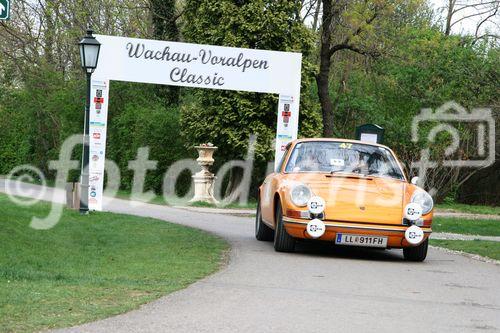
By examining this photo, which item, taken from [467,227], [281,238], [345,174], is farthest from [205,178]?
[281,238]

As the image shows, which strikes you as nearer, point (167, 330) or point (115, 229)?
point (167, 330)

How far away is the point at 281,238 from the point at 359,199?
1264 mm

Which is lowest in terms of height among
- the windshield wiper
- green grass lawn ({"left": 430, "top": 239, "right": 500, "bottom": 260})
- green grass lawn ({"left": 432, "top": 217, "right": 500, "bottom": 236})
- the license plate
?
green grass lawn ({"left": 432, "top": 217, "right": 500, "bottom": 236})

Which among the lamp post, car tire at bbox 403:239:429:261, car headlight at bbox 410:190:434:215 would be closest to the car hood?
car headlight at bbox 410:190:434:215

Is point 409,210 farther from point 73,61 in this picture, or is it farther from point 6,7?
point 73,61

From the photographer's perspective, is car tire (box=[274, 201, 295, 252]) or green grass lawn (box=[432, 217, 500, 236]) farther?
green grass lawn (box=[432, 217, 500, 236])

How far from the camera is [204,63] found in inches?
839

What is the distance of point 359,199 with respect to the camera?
38.9ft

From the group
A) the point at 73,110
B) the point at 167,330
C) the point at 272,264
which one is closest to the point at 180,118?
the point at 73,110

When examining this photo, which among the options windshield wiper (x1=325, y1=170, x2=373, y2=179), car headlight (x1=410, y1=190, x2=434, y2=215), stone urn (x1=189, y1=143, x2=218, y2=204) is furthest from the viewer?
stone urn (x1=189, y1=143, x2=218, y2=204)

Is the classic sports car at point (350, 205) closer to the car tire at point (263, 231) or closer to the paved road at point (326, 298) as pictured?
the paved road at point (326, 298)

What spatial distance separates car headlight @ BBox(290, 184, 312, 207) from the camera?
11.8 metres

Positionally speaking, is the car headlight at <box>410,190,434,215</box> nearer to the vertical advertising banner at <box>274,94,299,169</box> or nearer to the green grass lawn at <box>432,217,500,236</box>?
the green grass lawn at <box>432,217,500,236</box>

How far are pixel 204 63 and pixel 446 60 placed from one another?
67.2 feet
